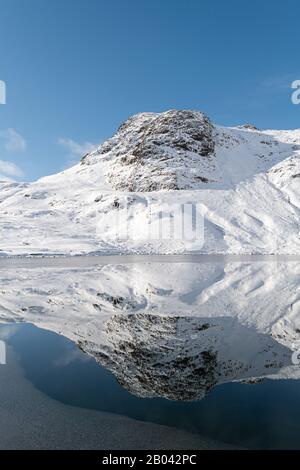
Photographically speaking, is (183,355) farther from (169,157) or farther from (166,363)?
(169,157)

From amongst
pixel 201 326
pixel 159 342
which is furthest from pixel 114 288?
pixel 159 342

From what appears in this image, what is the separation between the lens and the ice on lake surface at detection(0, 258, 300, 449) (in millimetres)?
5074

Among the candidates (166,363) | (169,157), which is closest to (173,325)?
(166,363)

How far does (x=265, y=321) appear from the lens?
11.8m

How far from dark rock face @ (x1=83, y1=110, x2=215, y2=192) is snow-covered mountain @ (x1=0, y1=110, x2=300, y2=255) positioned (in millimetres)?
263

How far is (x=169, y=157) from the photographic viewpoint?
303 ft

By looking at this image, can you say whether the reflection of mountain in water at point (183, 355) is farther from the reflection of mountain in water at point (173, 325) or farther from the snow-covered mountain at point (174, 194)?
the snow-covered mountain at point (174, 194)

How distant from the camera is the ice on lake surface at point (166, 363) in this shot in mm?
5074

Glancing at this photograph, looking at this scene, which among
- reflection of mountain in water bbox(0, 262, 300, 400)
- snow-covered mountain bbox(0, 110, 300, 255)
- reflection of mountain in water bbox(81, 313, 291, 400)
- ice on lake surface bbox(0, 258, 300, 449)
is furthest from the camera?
snow-covered mountain bbox(0, 110, 300, 255)

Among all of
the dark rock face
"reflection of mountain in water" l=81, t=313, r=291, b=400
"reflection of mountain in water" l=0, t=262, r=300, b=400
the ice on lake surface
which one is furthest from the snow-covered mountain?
"reflection of mountain in water" l=81, t=313, r=291, b=400

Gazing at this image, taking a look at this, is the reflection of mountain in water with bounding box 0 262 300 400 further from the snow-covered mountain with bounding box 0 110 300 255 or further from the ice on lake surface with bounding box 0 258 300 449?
the snow-covered mountain with bounding box 0 110 300 255

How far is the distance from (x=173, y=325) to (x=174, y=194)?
6730cm

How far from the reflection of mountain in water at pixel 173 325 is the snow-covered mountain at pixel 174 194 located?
3479 cm

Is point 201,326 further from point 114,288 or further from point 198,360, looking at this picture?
point 114,288
